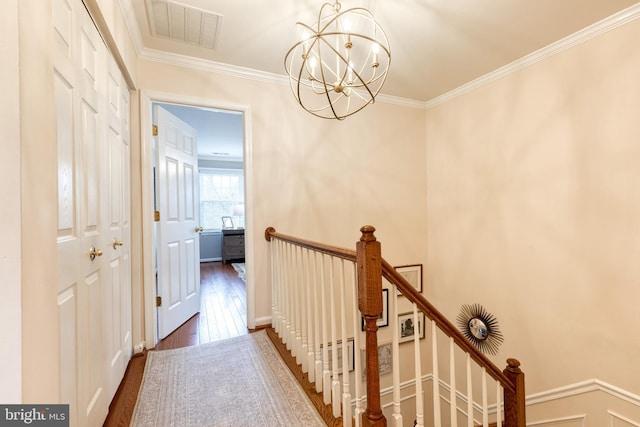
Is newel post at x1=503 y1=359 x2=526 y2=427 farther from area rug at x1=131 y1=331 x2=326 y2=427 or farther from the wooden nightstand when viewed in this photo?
the wooden nightstand

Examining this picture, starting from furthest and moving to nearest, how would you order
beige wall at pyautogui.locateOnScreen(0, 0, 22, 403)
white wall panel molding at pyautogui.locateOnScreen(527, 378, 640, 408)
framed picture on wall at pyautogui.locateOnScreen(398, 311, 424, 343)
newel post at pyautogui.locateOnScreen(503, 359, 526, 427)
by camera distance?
framed picture on wall at pyautogui.locateOnScreen(398, 311, 424, 343) < white wall panel molding at pyautogui.locateOnScreen(527, 378, 640, 408) < newel post at pyautogui.locateOnScreen(503, 359, 526, 427) < beige wall at pyautogui.locateOnScreen(0, 0, 22, 403)

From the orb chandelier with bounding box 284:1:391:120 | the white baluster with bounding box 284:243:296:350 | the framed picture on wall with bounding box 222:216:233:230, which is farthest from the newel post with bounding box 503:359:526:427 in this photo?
the framed picture on wall with bounding box 222:216:233:230

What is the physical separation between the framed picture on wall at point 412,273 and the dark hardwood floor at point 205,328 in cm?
194

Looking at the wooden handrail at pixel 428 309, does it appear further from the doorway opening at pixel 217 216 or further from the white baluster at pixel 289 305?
the doorway opening at pixel 217 216

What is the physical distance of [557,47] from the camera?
228 cm

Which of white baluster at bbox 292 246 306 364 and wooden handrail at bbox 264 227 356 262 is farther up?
wooden handrail at bbox 264 227 356 262

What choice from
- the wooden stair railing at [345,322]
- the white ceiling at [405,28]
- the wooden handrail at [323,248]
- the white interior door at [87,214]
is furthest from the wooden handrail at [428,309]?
the white ceiling at [405,28]

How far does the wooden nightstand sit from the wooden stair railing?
149 inches

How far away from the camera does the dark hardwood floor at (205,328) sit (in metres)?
1.57

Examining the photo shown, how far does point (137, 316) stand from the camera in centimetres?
215

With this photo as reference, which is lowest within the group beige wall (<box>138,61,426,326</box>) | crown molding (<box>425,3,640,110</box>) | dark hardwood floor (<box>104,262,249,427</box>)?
dark hardwood floor (<box>104,262,249,427</box>)

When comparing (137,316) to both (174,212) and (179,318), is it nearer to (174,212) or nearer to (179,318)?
(179,318)

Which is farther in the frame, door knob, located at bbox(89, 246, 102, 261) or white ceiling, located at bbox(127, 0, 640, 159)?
white ceiling, located at bbox(127, 0, 640, 159)

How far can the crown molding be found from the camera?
1928 millimetres
